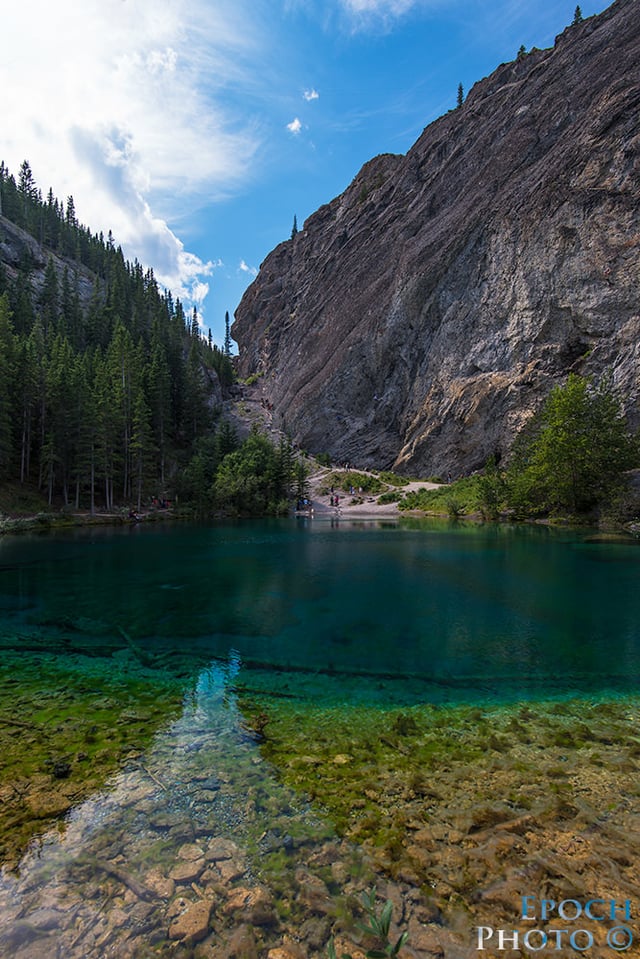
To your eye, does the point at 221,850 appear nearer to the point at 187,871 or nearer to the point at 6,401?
the point at 187,871

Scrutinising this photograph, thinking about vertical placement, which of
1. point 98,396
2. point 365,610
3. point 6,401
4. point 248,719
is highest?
point 98,396

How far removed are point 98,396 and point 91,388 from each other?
1.42 metres

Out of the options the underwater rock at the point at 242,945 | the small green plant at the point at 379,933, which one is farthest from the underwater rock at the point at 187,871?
the small green plant at the point at 379,933

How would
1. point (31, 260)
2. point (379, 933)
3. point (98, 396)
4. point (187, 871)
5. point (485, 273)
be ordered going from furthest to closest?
point (31, 260) < point (485, 273) < point (98, 396) < point (187, 871) < point (379, 933)

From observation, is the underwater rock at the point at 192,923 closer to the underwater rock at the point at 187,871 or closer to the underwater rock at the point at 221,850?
the underwater rock at the point at 187,871

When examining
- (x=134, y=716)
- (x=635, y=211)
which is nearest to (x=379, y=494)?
(x=635, y=211)

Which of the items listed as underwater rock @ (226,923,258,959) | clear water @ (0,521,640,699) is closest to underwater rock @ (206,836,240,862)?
underwater rock @ (226,923,258,959)

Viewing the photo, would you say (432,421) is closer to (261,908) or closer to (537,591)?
(537,591)

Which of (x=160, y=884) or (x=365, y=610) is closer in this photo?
(x=160, y=884)

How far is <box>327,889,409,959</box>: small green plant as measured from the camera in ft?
10.4

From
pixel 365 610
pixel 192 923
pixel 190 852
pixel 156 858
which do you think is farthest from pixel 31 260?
pixel 192 923

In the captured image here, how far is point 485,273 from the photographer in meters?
64.9

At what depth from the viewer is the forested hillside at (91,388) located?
51438mm

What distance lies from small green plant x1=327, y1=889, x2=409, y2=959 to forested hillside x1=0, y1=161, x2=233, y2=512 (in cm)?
5247
